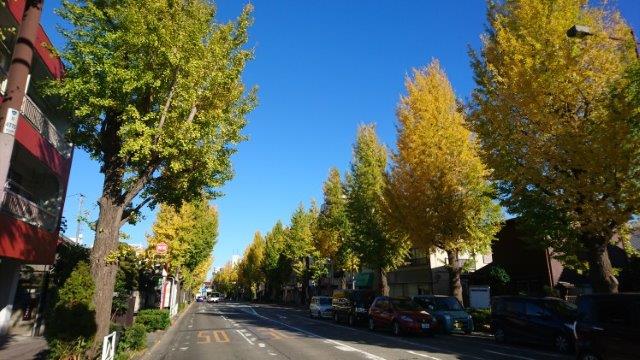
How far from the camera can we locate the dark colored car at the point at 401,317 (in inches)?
712

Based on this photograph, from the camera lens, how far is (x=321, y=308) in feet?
106

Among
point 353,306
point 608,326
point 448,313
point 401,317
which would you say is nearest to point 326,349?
point 401,317

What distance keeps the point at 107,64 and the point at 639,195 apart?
44.6 feet

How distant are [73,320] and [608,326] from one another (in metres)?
11.2

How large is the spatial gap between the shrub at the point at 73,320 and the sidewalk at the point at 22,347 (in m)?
3.22

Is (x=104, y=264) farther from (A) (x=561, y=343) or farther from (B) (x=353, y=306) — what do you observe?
(B) (x=353, y=306)

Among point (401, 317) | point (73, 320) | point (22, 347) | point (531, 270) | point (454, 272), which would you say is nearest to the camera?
point (73, 320)

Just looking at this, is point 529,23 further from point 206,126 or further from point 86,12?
point 86,12

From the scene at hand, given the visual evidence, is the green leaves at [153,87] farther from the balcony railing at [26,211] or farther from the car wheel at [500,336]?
the car wheel at [500,336]

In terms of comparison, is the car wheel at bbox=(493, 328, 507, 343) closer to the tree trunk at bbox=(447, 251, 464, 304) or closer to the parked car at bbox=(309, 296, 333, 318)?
the tree trunk at bbox=(447, 251, 464, 304)

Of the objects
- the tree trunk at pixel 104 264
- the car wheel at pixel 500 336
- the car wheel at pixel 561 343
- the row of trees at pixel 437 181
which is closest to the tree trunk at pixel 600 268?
the car wheel at pixel 561 343

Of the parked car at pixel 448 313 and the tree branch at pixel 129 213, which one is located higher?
the tree branch at pixel 129 213

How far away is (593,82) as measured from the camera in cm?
1315

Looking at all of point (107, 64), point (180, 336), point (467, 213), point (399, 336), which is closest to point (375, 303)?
point (399, 336)
